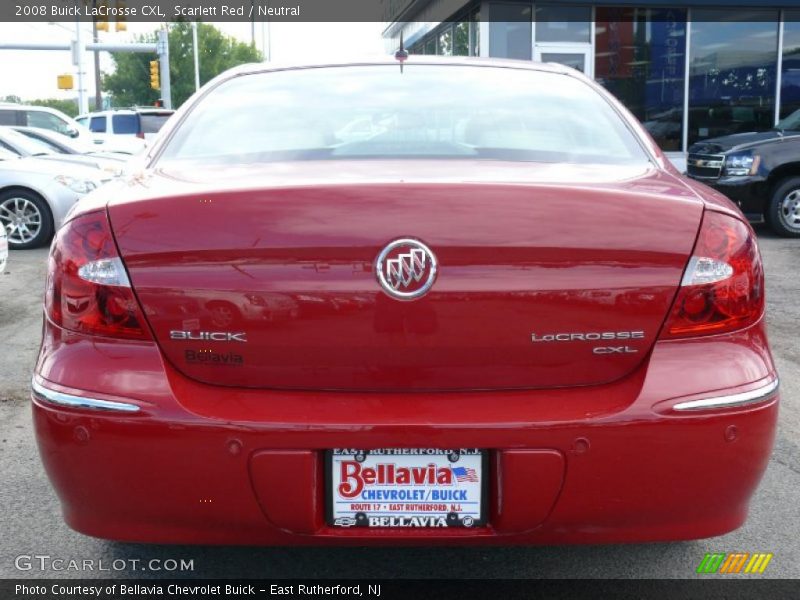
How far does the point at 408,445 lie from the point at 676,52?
17.8m

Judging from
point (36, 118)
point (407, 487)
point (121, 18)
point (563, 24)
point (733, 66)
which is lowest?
point (407, 487)

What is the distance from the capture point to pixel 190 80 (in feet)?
218

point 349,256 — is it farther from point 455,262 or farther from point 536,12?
point 536,12

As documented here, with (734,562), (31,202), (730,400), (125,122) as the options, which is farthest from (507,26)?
(730,400)

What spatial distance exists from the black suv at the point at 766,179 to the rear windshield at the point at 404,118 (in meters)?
8.17

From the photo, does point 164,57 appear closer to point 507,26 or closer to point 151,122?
point 151,122

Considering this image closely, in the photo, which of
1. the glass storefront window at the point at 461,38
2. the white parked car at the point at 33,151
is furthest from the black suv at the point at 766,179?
the glass storefront window at the point at 461,38

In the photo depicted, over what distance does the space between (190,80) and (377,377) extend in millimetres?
67314

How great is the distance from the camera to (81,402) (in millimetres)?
2363

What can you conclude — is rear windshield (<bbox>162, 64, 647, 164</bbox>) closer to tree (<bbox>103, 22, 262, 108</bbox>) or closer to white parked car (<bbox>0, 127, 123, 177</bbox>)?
white parked car (<bbox>0, 127, 123, 177</bbox>)

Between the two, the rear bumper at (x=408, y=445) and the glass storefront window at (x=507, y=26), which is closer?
the rear bumper at (x=408, y=445)

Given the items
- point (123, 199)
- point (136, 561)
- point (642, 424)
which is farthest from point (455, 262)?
point (136, 561)

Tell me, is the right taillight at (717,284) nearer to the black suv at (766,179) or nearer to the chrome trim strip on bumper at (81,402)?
the chrome trim strip on bumper at (81,402)

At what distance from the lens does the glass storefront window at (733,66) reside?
1848cm
